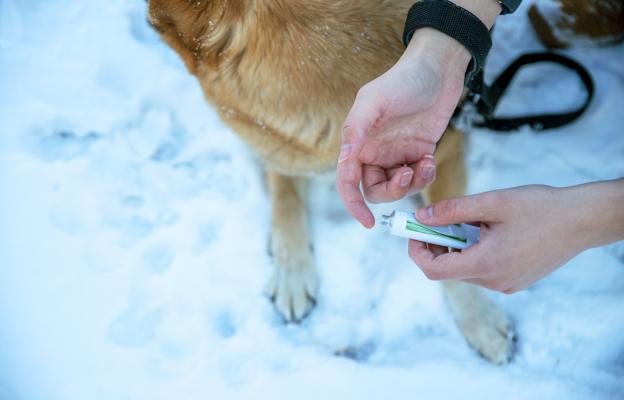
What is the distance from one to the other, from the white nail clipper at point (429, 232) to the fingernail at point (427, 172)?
0.08 meters

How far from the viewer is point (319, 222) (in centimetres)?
170

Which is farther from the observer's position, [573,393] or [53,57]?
[53,57]

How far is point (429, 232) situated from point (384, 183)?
0.13 metres

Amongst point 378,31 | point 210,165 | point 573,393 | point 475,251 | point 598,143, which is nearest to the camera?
point 475,251

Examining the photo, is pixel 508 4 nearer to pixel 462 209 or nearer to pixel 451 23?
pixel 451 23

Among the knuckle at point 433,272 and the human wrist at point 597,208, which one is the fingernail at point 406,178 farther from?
the human wrist at point 597,208

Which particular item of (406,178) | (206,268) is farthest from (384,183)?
(206,268)

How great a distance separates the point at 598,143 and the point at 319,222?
1040 millimetres

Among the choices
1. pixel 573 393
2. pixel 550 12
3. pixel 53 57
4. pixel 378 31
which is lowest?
pixel 573 393

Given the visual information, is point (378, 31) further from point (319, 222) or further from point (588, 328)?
point (588, 328)

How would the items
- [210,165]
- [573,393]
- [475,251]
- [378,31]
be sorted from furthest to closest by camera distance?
1. [210,165]
2. [573,393]
3. [378,31]
4. [475,251]

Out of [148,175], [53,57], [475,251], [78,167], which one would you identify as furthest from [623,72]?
[53,57]

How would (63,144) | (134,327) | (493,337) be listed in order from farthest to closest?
(63,144) < (134,327) < (493,337)

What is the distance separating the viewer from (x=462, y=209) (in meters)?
0.92
